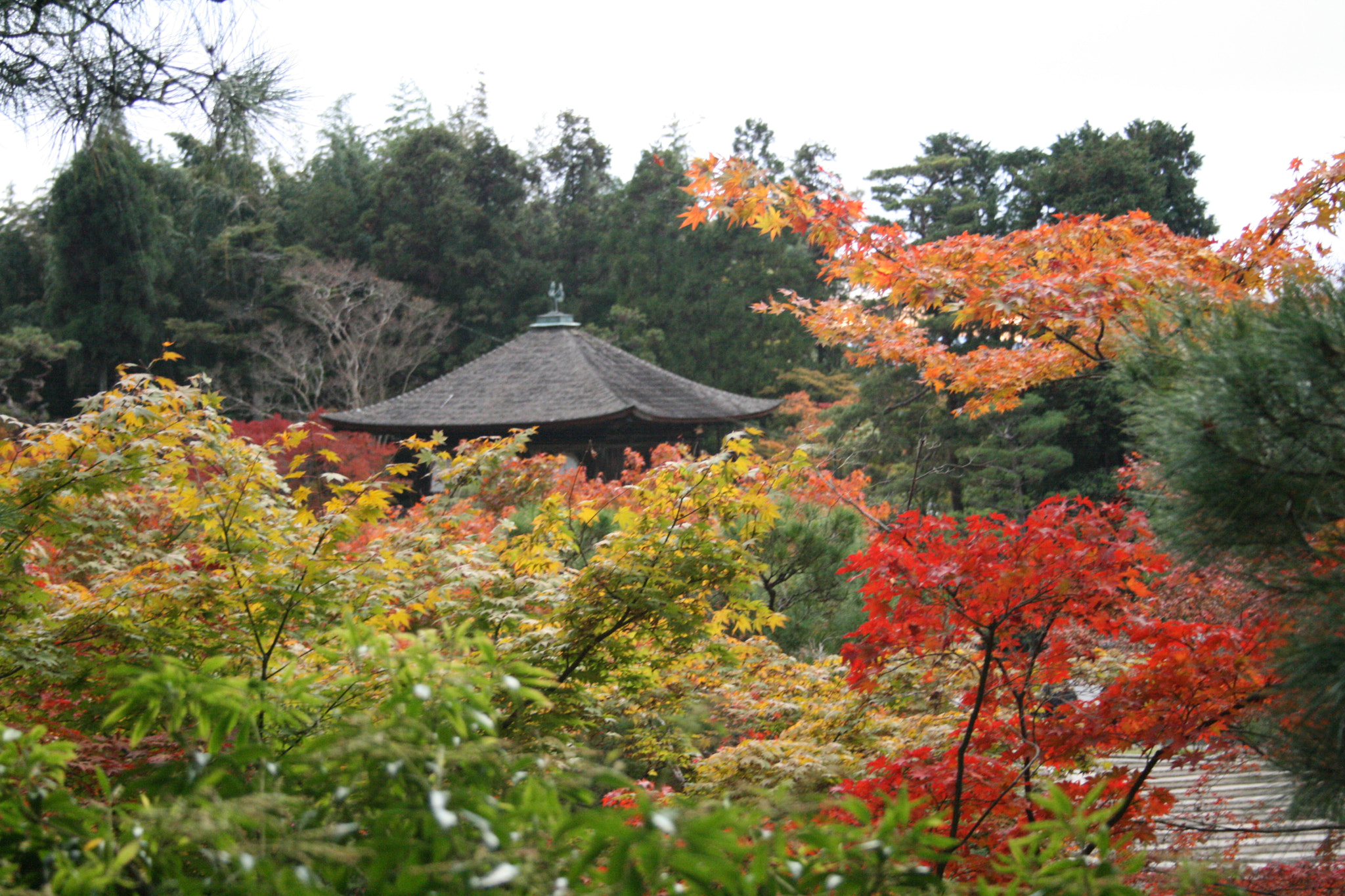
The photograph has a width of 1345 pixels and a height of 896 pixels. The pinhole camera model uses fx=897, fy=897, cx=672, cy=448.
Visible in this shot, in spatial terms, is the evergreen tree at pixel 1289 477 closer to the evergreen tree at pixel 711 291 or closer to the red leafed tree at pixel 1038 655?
the red leafed tree at pixel 1038 655

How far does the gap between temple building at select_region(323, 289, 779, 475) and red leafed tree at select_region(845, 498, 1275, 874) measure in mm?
9413

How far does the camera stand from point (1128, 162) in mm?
12602

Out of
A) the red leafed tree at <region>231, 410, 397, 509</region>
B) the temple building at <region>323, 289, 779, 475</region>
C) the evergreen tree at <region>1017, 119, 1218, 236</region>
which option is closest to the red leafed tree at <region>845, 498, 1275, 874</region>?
the temple building at <region>323, 289, 779, 475</region>

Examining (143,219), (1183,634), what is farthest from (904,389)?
(143,219)

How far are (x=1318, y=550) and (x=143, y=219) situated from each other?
21478mm

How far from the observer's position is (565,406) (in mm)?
12227

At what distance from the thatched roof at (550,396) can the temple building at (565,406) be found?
0.02 m

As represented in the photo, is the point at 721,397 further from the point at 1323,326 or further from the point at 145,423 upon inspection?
the point at 1323,326

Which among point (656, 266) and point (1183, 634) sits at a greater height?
point (656, 266)

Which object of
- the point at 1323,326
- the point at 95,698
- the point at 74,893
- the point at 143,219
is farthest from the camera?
→ the point at 143,219

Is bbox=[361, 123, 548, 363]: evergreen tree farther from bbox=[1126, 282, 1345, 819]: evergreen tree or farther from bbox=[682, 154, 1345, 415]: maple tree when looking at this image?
bbox=[1126, 282, 1345, 819]: evergreen tree

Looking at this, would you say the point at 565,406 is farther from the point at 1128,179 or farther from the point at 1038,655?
the point at 1038,655

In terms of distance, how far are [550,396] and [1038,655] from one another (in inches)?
420

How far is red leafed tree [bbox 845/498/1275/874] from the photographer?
196 centimetres
